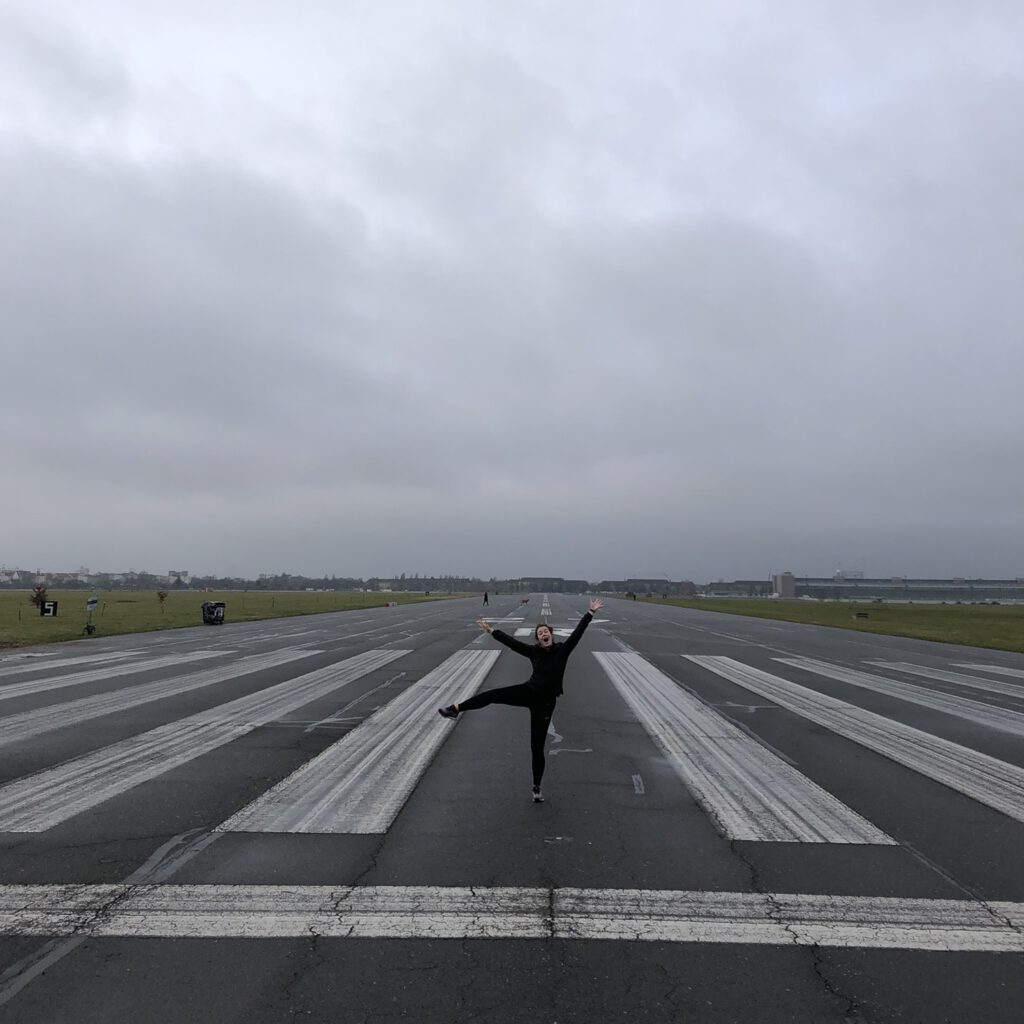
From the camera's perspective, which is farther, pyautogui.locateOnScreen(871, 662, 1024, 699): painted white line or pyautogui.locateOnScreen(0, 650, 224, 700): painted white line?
pyautogui.locateOnScreen(871, 662, 1024, 699): painted white line

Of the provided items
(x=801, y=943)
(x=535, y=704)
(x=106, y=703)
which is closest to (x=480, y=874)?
(x=535, y=704)

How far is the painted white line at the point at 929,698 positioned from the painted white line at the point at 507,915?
7516 mm

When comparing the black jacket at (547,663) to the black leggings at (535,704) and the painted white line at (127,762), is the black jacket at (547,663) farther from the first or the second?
the painted white line at (127,762)

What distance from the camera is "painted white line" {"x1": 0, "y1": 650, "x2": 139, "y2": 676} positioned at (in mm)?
16500

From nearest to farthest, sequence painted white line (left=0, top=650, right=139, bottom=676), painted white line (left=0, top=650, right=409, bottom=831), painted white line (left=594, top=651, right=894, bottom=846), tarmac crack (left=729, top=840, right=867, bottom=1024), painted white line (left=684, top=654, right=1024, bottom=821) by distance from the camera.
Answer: tarmac crack (left=729, top=840, right=867, bottom=1024), painted white line (left=594, top=651, right=894, bottom=846), painted white line (left=0, top=650, right=409, bottom=831), painted white line (left=684, top=654, right=1024, bottom=821), painted white line (left=0, top=650, right=139, bottom=676)

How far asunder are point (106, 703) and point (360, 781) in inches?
262

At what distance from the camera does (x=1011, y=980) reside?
149 inches

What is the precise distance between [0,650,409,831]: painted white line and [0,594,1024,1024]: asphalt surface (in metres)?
0.04

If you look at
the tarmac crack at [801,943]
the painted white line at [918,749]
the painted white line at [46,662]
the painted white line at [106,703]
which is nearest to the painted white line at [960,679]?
the painted white line at [918,749]

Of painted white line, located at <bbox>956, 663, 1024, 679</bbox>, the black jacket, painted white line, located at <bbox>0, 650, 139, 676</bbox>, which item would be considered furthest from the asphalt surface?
painted white line, located at <bbox>956, 663, 1024, 679</bbox>

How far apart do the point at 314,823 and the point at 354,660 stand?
1283 centimetres

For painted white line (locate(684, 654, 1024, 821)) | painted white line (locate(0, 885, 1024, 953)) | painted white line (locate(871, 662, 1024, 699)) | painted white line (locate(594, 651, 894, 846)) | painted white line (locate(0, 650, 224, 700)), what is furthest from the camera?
painted white line (locate(871, 662, 1024, 699))

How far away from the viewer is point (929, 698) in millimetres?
13617

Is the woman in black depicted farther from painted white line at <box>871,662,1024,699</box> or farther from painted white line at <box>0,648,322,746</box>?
painted white line at <box>871,662,1024,699</box>
